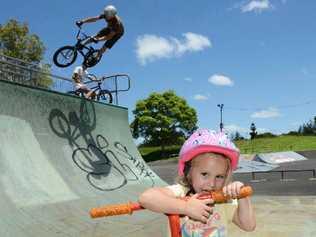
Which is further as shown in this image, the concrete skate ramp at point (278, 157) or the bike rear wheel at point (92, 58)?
the concrete skate ramp at point (278, 157)

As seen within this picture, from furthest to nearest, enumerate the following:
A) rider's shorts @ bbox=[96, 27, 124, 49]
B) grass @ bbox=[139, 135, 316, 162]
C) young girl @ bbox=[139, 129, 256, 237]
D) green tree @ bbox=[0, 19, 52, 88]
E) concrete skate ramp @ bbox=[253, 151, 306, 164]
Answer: grass @ bbox=[139, 135, 316, 162] < concrete skate ramp @ bbox=[253, 151, 306, 164] < green tree @ bbox=[0, 19, 52, 88] < rider's shorts @ bbox=[96, 27, 124, 49] < young girl @ bbox=[139, 129, 256, 237]

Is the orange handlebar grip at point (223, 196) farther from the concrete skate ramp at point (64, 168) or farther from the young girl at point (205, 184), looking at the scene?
the concrete skate ramp at point (64, 168)

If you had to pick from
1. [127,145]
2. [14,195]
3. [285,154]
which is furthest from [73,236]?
[285,154]

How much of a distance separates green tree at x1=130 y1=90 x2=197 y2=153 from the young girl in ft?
197

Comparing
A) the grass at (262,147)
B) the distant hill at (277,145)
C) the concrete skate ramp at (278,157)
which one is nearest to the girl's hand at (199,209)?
the concrete skate ramp at (278,157)

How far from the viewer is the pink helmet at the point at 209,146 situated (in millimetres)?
2238

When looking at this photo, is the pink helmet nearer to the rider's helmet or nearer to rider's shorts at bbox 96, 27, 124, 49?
the rider's helmet

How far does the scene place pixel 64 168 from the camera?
1060 centimetres

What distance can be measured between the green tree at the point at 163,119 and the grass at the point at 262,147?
4.03 feet

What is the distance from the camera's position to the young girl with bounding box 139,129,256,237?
85.5 inches

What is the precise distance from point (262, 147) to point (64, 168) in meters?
57.8

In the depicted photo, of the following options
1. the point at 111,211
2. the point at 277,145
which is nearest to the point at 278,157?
the point at 277,145

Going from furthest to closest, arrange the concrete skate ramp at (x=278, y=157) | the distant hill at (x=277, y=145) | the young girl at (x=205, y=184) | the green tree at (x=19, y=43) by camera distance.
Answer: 1. the distant hill at (x=277, y=145)
2. the concrete skate ramp at (x=278, y=157)
3. the green tree at (x=19, y=43)
4. the young girl at (x=205, y=184)

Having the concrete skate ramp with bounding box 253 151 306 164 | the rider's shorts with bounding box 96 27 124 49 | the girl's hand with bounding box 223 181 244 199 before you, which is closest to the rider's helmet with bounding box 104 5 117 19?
the rider's shorts with bounding box 96 27 124 49
